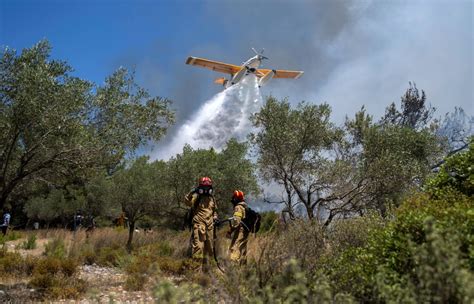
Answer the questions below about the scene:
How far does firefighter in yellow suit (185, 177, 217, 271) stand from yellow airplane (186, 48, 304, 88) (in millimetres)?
28855

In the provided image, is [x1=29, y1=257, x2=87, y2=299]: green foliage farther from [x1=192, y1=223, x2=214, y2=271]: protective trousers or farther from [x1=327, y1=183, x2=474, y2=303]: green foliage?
[x1=327, y1=183, x2=474, y2=303]: green foliage

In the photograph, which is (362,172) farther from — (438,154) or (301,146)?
(438,154)

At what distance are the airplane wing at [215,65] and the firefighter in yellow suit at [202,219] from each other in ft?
115

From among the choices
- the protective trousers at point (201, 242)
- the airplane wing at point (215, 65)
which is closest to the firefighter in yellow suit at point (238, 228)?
the protective trousers at point (201, 242)

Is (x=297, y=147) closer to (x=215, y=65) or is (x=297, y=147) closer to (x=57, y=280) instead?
(x=57, y=280)

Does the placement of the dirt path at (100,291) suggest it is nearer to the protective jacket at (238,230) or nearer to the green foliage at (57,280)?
the green foliage at (57,280)

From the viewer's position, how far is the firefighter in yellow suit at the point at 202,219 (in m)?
9.06

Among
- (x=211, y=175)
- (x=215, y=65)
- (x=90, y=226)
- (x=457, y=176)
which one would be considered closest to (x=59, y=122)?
(x=457, y=176)

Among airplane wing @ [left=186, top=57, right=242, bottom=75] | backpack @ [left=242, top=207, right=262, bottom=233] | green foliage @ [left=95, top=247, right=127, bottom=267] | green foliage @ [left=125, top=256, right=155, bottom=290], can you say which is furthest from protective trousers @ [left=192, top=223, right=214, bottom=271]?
airplane wing @ [left=186, top=57, right=242, bottom=75]

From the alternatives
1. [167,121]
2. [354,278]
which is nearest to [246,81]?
[167,121]

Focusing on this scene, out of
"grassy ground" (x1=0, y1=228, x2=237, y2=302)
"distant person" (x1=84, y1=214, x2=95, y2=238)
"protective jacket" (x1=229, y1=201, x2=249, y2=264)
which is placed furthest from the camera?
"distant person" (x1=84, y1=214, x2=95, y2=238)

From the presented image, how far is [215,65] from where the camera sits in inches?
1762

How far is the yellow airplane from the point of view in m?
38.3

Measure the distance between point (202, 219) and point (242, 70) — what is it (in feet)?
105
